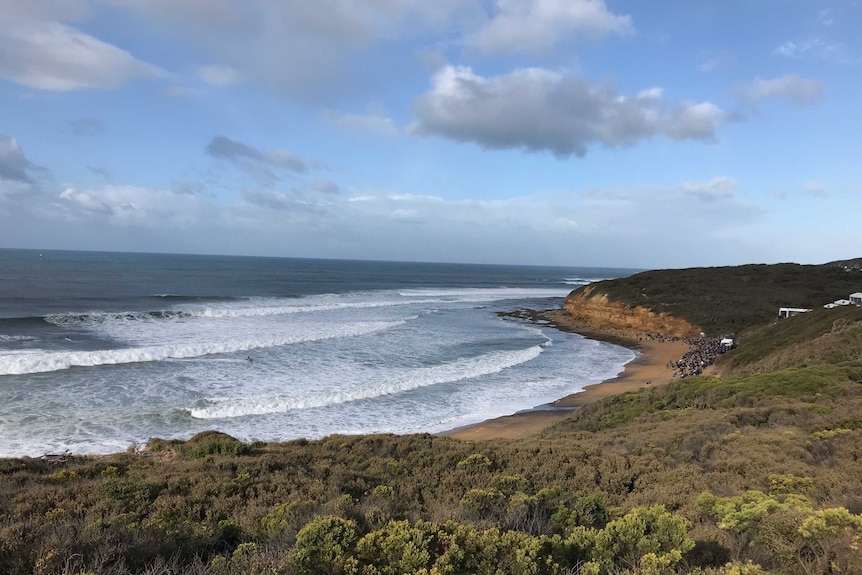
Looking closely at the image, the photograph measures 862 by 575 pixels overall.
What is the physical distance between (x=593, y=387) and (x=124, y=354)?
81.9 feet

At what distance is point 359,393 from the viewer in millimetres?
21328

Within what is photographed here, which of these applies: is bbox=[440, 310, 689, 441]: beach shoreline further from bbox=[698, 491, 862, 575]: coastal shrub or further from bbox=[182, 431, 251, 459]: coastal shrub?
bbox=[698, 491, 862, 575]: coastal shrub

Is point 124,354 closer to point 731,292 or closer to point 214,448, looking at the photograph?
point 214,448

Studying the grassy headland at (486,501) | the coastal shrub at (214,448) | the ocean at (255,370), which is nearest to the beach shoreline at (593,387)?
the ocean at (255,370)

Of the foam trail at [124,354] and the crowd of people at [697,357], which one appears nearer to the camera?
the foam trail at [124,354]

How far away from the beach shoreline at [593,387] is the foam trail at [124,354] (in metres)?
18.0

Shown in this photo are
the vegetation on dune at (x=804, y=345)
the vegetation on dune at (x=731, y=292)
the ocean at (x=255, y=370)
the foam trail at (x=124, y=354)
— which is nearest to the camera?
the ocean at (x=255, y=370)

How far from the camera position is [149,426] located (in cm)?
1628

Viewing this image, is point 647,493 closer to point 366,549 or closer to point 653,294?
point 366,549

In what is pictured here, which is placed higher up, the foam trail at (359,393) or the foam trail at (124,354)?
the foam trail at (124,354)

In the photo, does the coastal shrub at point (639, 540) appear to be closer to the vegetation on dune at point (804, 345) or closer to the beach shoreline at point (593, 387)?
the beach shoreline at point (593, 387)

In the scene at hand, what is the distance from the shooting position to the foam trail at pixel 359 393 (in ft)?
60.7

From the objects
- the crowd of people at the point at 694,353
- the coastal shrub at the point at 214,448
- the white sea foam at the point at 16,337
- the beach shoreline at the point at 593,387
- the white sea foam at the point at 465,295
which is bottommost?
the beach shoreline at the point at 593,387

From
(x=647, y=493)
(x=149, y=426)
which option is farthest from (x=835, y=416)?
(x=149, y=426)
